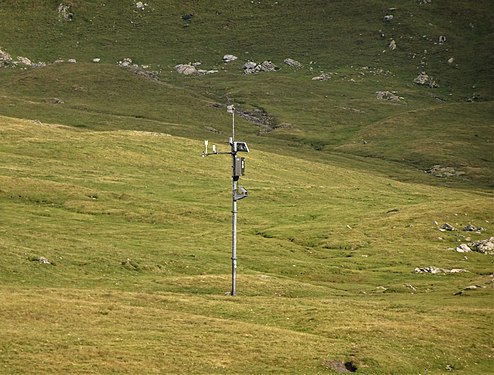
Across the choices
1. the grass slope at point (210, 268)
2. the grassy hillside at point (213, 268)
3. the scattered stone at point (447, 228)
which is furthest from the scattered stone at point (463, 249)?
the scattered stone at point (447, 228)

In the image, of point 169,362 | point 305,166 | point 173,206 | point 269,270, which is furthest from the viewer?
point 305,166

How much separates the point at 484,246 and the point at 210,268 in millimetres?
37806

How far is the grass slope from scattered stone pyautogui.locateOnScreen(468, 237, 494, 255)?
2.59 meters

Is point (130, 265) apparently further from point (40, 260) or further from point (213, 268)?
point (40, 260)

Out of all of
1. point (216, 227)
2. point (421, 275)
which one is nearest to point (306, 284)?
point (421, 275)

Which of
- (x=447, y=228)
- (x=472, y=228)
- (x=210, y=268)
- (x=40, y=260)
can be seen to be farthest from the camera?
(x=472, y=228)

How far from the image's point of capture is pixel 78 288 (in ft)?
234

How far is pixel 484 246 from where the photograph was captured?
109188 millimetres

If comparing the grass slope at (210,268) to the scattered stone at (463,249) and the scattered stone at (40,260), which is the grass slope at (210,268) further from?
the scattered stone at (463,249)

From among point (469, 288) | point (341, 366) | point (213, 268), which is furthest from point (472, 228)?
point (341, 366)

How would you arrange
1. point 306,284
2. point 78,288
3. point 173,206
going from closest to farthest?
1. point 78,288
2. point 306,284
3. point 173,206

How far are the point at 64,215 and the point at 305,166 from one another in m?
81.7

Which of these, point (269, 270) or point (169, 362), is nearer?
point (169, 362)

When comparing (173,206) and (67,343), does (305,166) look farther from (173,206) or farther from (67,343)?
(67,343)
